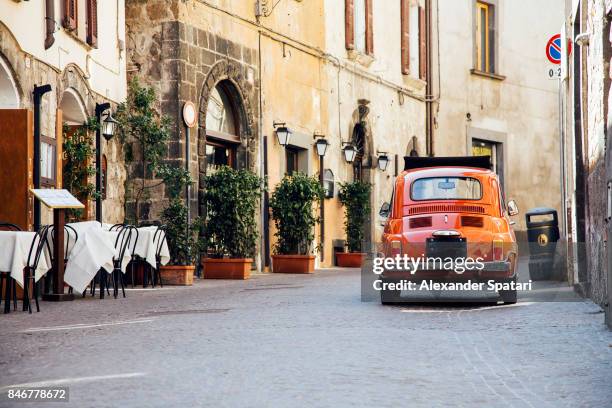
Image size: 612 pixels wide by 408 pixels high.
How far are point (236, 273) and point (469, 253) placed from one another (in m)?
7.56

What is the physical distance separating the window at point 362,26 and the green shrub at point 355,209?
3.44m

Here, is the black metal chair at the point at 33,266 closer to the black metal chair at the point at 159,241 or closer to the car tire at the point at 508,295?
the black metal chair at the point at 159,241

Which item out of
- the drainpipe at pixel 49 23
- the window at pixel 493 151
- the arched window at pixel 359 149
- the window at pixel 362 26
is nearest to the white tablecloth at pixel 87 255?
the drainpipe at pixel 49 23

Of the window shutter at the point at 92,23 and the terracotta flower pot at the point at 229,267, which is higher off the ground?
the window shutter at the point at 92,23

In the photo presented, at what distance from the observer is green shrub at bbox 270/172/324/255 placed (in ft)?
74.6

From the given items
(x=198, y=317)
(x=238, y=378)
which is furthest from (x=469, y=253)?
(x=238, y=378)

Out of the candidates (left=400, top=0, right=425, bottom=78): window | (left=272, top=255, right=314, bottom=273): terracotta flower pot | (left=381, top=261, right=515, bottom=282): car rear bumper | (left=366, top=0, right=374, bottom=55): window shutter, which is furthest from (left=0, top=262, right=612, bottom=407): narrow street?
(left=400, top=0, right=425, bottom=78): window

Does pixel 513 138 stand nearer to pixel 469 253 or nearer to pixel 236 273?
pixel 236 273

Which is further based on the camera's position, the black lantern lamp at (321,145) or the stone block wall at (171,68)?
the black lantern lamp at (321,145)

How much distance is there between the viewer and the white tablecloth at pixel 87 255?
1423 cm

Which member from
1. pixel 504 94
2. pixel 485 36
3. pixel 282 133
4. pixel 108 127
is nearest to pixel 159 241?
pixel 108 127

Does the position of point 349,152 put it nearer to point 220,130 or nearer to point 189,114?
point 220,130

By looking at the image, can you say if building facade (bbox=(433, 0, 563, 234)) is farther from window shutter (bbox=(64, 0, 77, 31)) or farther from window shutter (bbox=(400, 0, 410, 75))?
window shutter (bbox=(64, 0, 77, 31))

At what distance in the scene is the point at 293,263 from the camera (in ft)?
75.5
